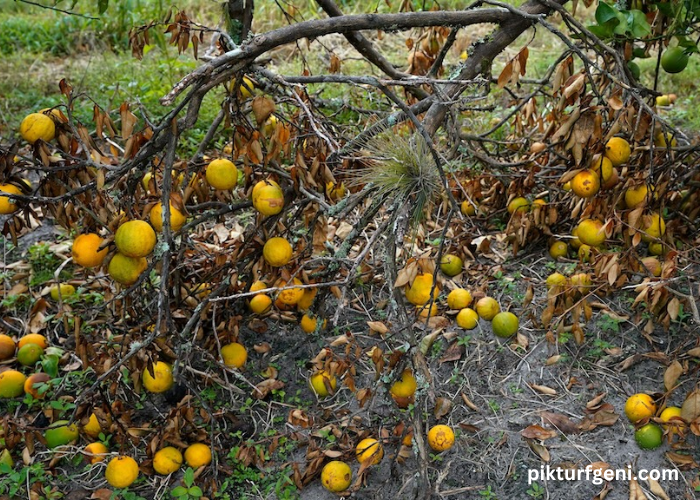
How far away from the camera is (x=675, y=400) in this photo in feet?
7.70

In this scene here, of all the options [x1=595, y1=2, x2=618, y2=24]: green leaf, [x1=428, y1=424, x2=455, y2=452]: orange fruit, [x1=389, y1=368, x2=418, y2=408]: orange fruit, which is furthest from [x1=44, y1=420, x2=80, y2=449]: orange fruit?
[x1=595, y1=2, x2=618, y2=24]: green leaf

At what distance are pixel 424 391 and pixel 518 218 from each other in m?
1.32

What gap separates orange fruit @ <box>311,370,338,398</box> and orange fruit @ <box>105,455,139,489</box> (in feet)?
2.35

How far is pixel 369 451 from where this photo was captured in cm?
222

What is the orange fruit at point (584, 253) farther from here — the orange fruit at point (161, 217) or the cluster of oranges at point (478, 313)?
the orange fruit at point (161, 217)

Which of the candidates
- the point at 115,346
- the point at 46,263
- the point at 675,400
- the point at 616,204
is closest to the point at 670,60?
the point at 616,204

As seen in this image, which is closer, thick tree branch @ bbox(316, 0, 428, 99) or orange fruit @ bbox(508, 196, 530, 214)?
thick tree branch @ bbox(316, 0, 428, 99)

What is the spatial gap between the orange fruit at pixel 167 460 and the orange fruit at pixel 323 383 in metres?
0.56

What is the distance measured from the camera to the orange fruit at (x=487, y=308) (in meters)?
2.78

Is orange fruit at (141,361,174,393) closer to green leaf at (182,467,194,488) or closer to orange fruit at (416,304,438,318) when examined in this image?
green leaf at (182,467,194,488)

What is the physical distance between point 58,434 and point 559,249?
7.52 ft

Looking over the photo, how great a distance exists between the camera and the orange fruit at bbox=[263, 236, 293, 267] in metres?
2.23

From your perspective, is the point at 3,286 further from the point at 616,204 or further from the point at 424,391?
the point at 616,204

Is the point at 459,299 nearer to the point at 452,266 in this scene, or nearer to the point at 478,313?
the point at 478,313
